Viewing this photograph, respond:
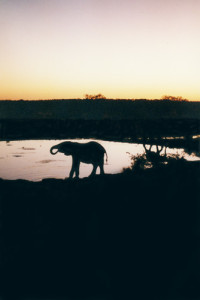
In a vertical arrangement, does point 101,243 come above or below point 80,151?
below

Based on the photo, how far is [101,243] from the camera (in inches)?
209

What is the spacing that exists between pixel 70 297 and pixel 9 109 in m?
117

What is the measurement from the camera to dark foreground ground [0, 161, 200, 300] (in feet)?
13.8

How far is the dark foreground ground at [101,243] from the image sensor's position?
4.21 meters

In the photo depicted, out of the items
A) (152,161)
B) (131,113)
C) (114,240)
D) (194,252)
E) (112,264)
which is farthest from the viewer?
(131,113)

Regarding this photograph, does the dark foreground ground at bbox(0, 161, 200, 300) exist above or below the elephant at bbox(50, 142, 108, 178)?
below

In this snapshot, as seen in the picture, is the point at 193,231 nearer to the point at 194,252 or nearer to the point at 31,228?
the point at 194,252

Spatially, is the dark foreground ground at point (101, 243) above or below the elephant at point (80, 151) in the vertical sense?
below

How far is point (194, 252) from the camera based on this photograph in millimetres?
5082

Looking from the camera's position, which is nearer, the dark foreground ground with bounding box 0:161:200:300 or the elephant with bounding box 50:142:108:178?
the dark foreground ground with bounding box 0:161:200:300

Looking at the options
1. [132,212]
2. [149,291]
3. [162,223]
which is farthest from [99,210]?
[149,291]

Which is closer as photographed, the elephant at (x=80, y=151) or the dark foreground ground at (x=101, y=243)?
the dark foreground ground at (x=101, y=243)

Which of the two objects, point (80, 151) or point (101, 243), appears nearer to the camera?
point (101, 243)

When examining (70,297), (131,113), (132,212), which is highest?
(131,113)
